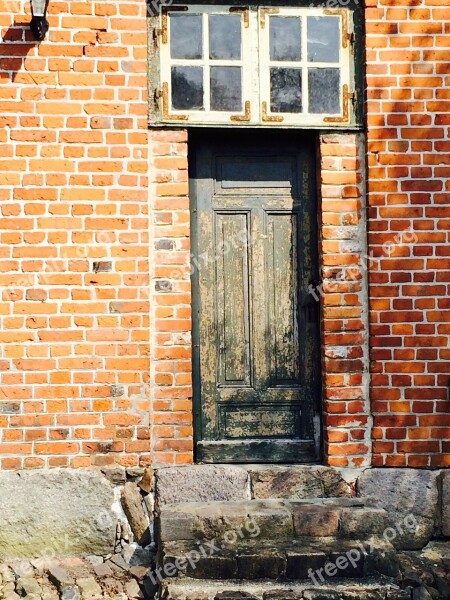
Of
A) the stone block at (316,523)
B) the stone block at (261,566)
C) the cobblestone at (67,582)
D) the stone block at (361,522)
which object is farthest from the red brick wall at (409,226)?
the cobblestone at (67,582)

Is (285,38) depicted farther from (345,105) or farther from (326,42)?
(345,105)

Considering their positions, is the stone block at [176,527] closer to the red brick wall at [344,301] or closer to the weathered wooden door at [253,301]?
the weathered wooden door at [253,301]

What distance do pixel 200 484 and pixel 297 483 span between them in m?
0.62

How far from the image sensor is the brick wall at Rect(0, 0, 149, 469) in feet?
13.5

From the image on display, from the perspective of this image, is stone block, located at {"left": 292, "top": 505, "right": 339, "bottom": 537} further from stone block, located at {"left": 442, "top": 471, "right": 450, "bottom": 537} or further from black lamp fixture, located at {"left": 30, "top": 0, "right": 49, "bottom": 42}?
black lamp fixture, located at {"left": 30, "top": 0, "right": 49, "bottom": 42}

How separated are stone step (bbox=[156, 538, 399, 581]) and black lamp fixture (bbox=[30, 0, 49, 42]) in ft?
10.3

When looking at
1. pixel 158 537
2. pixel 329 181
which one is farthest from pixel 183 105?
pixel 158 537

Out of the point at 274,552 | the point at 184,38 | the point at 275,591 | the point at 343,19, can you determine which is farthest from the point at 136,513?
the point at 343,19

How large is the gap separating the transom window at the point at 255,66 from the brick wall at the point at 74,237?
0.24 meters

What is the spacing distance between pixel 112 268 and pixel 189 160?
929 mm

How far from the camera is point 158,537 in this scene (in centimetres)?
395

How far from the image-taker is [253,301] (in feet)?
14.7

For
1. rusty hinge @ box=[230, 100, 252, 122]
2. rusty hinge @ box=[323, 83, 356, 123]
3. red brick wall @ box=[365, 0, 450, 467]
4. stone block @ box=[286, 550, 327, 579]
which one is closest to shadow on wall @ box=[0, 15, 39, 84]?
rusty hinge @ box=[230, 100, 252, 122]

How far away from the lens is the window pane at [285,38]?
4391 mm
